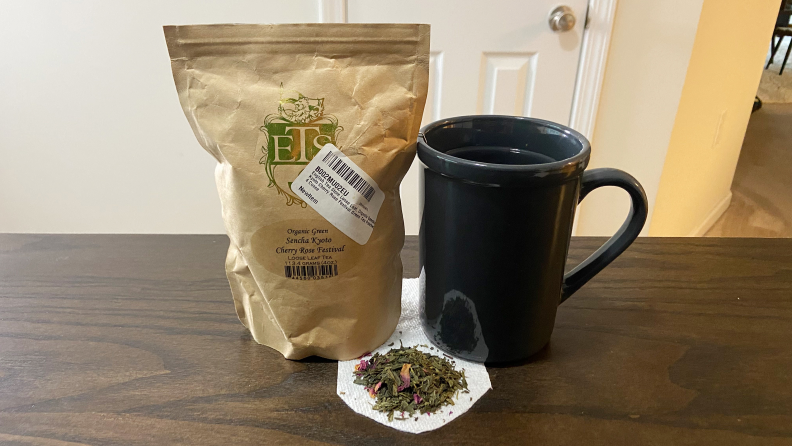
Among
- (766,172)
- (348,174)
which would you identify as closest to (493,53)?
(348,174)

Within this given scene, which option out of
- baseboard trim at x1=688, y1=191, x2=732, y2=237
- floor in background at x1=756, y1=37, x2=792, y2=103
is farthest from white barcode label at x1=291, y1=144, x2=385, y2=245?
floor in background at x1=756, y1=37, x2=792, y2=103

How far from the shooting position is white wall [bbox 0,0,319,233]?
1.50 metres

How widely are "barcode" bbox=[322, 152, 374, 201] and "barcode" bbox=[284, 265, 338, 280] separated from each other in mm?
69

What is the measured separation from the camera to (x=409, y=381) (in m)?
0.44

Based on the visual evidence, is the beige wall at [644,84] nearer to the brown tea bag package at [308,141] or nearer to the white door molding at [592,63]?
the white door molding at [592,63]

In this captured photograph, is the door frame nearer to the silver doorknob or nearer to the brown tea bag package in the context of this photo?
the silver doorknob

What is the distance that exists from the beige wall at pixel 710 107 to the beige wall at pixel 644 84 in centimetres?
4

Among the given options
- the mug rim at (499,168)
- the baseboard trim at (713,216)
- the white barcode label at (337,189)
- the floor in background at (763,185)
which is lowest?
the floor in background at (763,185)

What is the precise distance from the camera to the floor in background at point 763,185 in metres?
2.27

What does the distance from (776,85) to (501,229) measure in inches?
210

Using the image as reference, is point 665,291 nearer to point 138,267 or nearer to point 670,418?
point 670,418

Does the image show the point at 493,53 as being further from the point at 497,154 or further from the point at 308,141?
the point at 308,141

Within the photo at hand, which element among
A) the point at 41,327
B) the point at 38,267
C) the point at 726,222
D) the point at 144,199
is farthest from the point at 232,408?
the point at 726,222

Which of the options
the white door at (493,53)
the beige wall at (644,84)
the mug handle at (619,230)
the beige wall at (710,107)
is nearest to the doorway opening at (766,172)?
the beige wall at (710,107)
